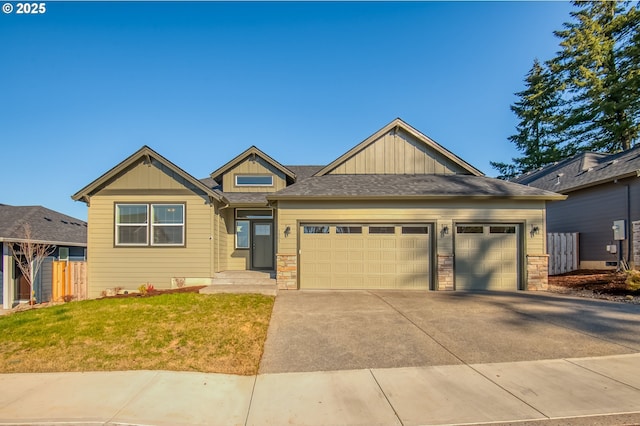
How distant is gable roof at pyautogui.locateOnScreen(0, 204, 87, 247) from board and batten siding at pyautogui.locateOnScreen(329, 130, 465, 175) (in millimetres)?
13373

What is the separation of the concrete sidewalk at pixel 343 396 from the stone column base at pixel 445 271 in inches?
232

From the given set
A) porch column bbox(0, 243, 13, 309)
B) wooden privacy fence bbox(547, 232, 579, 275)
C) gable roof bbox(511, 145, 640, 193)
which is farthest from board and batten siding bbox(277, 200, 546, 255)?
porch column bbox(0, 243, 13, 309)

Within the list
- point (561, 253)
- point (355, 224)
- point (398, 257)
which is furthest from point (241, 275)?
point (561, 253)

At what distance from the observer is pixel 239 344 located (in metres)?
5.77

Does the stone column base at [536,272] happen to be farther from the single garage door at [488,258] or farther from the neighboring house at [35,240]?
the neighboring house at [35,240]

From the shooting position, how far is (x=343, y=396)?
13.1 ft

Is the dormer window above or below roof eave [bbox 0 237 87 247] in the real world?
above

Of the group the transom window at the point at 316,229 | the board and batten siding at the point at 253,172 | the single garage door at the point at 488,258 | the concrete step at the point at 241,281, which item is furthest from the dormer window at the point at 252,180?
the single garage door at the point at 488,258

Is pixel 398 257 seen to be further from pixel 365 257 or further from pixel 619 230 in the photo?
pixel 619 230

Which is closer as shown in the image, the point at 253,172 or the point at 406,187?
the point at 406,187

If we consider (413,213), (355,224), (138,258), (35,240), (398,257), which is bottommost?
(138,258)

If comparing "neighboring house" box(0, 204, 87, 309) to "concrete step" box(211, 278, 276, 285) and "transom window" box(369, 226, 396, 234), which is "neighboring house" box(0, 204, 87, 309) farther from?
"transom window" box(369, 226, 396, 234)

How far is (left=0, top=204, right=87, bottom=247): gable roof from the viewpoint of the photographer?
13953 millimetres

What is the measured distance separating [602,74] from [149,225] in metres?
33.3
